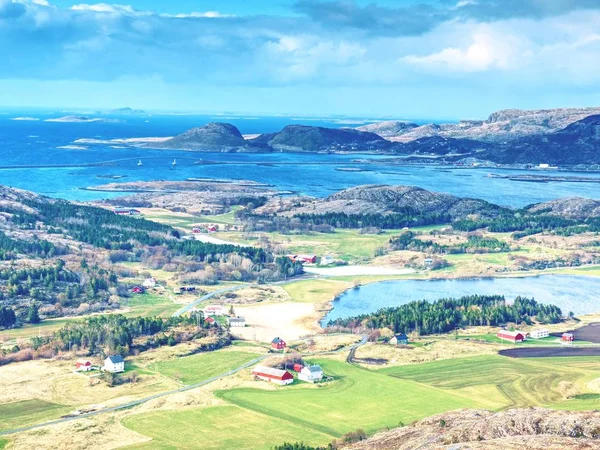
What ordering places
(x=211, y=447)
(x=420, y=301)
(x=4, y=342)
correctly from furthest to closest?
(x=420, y=301), (x=4, y=342), (x=211, y=447)

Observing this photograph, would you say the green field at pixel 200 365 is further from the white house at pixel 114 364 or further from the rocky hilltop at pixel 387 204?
the rocky hilltop at pixel 387 204

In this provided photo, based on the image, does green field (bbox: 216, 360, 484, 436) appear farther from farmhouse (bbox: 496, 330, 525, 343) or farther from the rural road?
farmhouse (bbox: 496, 330, 525, 343)

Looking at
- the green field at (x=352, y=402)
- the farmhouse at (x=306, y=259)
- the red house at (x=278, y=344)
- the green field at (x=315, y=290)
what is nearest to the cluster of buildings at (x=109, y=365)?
the green field at (x=352, y=402)

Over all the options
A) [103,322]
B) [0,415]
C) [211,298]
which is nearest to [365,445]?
[0,415]

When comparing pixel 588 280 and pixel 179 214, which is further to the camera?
pixel 179 214

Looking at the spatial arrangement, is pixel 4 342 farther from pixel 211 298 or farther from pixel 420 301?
pixel 420 301

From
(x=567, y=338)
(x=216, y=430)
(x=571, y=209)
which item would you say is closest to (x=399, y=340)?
(x=567, y=338)

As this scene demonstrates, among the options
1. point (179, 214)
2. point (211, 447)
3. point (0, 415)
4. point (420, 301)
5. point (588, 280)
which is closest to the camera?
point (211, 447)
